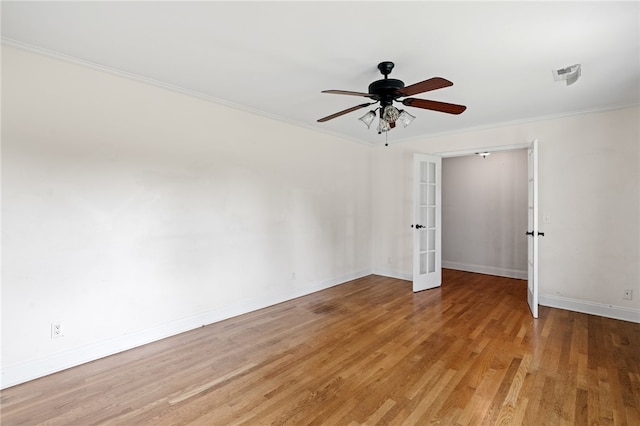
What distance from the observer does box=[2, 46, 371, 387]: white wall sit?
2309 mm

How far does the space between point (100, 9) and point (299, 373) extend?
293 centimetres

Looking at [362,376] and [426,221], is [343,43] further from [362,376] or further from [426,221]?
[426,221]

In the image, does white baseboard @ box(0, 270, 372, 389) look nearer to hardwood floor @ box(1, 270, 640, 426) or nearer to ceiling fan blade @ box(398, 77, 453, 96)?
hardwood floor @ box(1, 270, 640, 426)

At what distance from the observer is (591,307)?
3752 millimetres

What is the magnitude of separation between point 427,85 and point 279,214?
259cm

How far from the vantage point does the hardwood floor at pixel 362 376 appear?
197 cm

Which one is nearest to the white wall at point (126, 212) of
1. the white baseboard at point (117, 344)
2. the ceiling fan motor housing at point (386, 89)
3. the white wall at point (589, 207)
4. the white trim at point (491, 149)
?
the white baseboard at point (117, 344)

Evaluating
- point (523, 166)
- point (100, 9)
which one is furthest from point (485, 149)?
point (100, 9)

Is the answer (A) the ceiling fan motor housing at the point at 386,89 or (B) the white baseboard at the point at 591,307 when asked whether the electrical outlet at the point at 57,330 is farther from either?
(B) the white baseboard at the point at 591,307

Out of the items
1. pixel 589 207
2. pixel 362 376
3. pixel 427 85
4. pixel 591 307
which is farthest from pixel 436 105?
pixel 591 307

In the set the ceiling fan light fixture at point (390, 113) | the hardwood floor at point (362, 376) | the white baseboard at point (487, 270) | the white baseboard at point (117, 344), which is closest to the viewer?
the hardwood floor at point (362, 376)

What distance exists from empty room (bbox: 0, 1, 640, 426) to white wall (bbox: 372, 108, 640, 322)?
0.02m

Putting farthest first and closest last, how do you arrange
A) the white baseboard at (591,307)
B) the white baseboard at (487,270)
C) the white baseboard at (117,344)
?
1. the white baseboard at (487,270)
2. the white baseboard at (591,307)
3. the white baseboard at (117,344)

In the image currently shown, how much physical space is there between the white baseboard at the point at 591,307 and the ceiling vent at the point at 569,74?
9.07 feet
